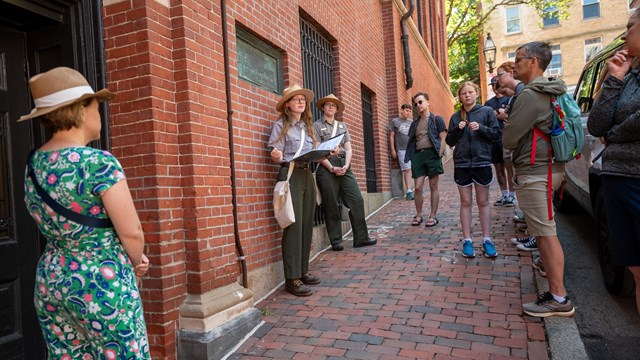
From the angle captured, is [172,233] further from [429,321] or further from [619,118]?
[619,118]

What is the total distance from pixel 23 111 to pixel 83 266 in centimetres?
186

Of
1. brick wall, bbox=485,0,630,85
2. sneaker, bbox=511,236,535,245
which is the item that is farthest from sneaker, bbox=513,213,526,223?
brick wall, bbox=485,0,630,85

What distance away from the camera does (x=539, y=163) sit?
3.64 meters

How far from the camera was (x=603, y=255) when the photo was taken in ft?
13.3

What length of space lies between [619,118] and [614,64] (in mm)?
338

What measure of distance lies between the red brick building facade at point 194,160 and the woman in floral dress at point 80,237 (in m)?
1.33

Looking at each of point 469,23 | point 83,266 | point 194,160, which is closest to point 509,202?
point 194,160

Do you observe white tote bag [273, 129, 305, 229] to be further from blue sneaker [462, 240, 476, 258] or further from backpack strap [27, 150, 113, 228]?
backpack strap [27, 150, 113, 228]

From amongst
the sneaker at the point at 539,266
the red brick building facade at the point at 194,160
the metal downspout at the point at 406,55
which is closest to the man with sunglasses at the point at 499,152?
the sneaker at the point at 539,266

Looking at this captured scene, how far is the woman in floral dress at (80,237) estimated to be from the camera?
186cm

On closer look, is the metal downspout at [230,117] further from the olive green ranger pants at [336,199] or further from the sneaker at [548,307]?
the sneaker at [548,307]

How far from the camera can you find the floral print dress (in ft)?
6.07

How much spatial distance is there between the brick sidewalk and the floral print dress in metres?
1.62

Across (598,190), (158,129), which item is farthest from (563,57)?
(158,129)
